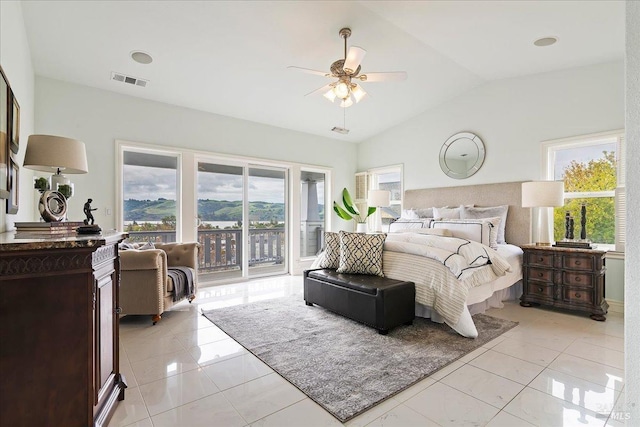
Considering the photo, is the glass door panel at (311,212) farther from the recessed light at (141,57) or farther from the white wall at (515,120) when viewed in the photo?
the recessed light at (141,57)

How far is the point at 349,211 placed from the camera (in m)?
6.45

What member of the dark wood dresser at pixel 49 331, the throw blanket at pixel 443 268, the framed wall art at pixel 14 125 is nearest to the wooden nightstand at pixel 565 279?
the throw blanket at pixel 443 268

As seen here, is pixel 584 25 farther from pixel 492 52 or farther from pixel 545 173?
pixel 545 173

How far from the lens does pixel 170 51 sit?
11.5 ft

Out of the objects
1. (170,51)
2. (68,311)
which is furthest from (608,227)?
(170,51)

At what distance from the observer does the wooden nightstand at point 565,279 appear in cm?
345

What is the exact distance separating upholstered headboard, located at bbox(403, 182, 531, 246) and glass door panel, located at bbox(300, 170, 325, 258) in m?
2.02

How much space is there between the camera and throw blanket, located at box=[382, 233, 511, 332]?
9.73 ft

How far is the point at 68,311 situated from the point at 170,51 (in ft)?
10.1

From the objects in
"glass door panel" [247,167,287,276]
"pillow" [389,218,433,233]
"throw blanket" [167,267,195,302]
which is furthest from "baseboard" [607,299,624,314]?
"throw blanket" [167,267,195,302]

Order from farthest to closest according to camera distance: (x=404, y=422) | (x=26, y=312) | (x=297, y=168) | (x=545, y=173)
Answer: (x=297, y=168)
(x=545, y=173)
(x=404, y=422)
(x=26, y=312)

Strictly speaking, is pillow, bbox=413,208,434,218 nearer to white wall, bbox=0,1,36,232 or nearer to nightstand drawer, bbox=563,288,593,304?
nightstand drawer, bbox=563,288,593,304

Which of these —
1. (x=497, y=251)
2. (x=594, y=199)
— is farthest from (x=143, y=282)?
(x=594, y=199)

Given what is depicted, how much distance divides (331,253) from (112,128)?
3.33m
